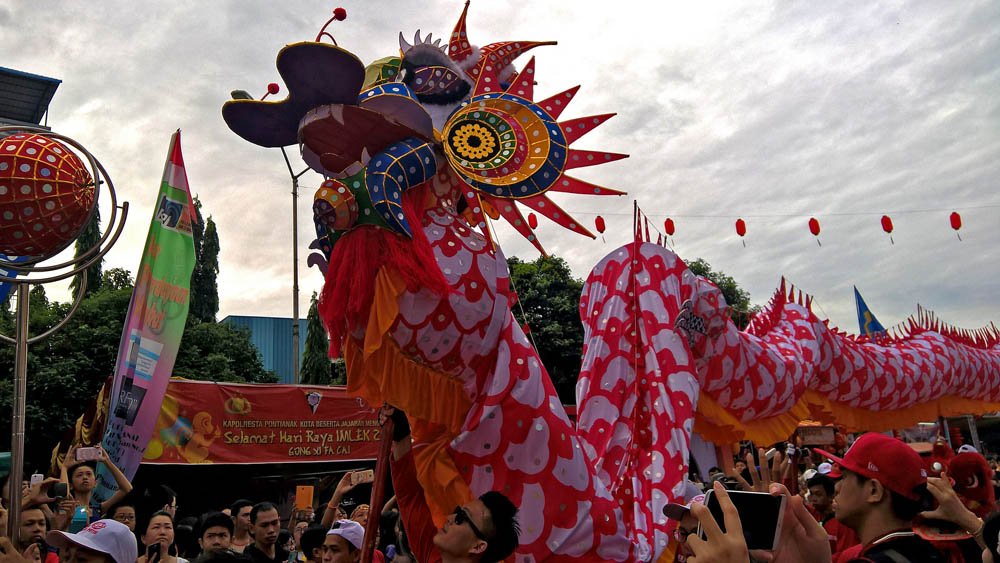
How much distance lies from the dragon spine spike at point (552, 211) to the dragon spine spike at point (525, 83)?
1.78 ft

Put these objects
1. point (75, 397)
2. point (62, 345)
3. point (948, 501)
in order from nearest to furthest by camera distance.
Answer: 1. point (948, 501)
2. point (75, 397)
3. point (62, 345)

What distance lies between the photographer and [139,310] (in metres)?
5.80

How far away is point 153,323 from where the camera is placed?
5.89 meters

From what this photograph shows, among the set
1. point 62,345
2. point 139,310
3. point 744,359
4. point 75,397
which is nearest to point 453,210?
point 744,359

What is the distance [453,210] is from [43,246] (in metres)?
1.74

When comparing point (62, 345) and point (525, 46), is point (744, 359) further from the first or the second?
point (62, 345)

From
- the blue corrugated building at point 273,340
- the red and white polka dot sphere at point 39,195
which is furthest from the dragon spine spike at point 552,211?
the blue corrugated building at point 273,340

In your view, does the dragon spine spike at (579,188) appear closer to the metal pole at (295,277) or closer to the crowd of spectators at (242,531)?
the crowd of spectators at (242,531)

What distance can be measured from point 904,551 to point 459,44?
3.02 meters

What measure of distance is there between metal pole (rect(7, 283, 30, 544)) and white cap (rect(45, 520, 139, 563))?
2.12 ft

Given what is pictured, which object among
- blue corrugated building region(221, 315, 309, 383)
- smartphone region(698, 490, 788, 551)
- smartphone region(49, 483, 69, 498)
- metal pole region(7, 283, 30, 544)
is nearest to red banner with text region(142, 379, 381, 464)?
smartphone region(49, 483, 69, 498)

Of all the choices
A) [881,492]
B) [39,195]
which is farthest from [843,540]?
[39,195]

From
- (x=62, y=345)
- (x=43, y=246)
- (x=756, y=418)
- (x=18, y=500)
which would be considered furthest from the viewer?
(x=62, y=345)

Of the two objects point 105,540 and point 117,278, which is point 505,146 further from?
point 117,278
